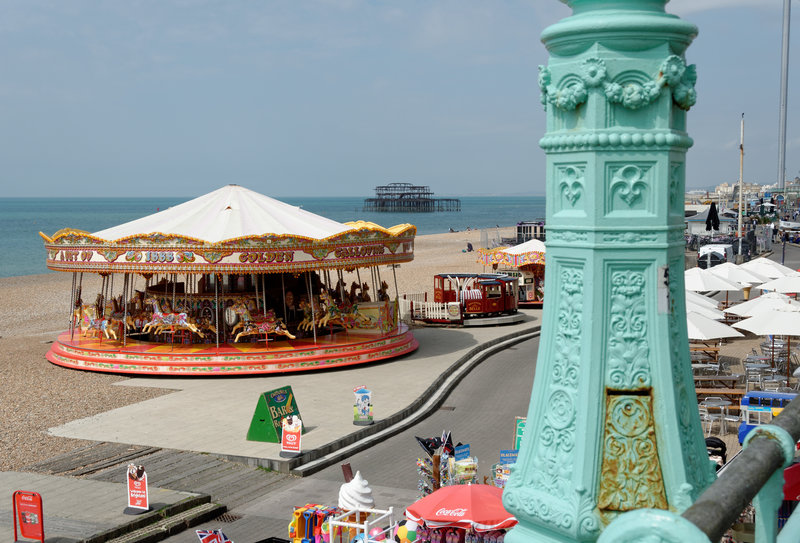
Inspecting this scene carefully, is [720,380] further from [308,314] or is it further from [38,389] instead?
[38,389]

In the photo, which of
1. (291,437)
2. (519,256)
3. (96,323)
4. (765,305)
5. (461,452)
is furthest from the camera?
(519,256)

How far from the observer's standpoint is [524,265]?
33812 millimetres

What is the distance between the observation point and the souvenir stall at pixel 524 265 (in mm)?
33062

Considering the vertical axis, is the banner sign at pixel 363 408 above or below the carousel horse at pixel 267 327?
below

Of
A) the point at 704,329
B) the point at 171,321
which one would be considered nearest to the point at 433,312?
the point at 171,321

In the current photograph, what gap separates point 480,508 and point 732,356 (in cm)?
1676

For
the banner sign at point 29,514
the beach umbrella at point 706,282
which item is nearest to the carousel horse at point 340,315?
the beach umbrella at point 706,282

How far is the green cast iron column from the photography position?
3816 millimetres

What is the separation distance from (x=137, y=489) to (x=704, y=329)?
11.7 metres

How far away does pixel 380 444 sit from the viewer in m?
15.4

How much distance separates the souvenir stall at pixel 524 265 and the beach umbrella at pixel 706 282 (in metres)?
8.24

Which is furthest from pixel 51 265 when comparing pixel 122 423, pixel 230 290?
pixel 122 423

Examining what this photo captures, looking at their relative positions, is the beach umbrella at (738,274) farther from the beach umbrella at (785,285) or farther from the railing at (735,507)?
the railing at (735,507)

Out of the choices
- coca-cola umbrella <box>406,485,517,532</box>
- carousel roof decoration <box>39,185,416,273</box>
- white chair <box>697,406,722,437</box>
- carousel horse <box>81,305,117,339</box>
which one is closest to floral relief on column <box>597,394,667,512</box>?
coca-cola umbrella <box>406,485,517,532</box>
